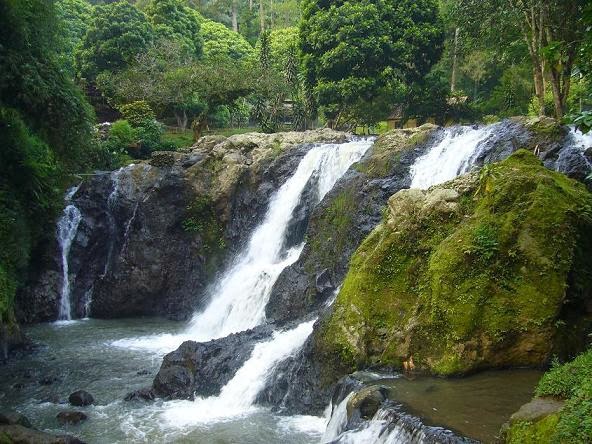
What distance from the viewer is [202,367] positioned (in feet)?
41.4

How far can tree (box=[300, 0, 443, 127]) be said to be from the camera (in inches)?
1176

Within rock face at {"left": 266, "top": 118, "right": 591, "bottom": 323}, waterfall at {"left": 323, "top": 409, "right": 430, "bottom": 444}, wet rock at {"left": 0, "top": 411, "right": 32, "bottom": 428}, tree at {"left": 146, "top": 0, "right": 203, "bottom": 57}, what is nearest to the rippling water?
wet rock at {"left": 0, "top": 411, "right": 32, "bottom": 428}

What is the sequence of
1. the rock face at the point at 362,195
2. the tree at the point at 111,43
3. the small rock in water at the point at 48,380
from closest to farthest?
the small rock in water at the point at 48,380
the rock face at the point at 362,195
the tree at the point at 111,43

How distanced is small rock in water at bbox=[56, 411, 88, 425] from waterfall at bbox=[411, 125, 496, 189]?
32.9 ft

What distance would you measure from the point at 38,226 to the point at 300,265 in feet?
29.7

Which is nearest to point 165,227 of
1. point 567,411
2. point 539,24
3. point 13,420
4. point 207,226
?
point 207,226

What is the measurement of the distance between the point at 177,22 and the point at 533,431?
47261 millimetres

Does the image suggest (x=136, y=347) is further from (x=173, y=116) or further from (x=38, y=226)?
(x=173, y=116)

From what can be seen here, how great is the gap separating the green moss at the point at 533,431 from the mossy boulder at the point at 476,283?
8.88 feet

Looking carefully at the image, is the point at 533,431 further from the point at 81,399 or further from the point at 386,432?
the point at 81,399

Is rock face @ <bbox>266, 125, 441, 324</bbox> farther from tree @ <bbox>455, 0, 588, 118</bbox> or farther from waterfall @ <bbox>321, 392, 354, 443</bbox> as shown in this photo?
waterfall @ <bbox>321, 392, 354, 443</bbox>

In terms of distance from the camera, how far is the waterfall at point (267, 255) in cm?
1694

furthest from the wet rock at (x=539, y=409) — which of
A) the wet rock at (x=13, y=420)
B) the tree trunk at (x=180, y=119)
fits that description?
the tree trunk at (x=180, y=119)

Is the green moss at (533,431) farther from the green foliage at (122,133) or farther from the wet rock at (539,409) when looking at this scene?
the green foliage at (122,133)
